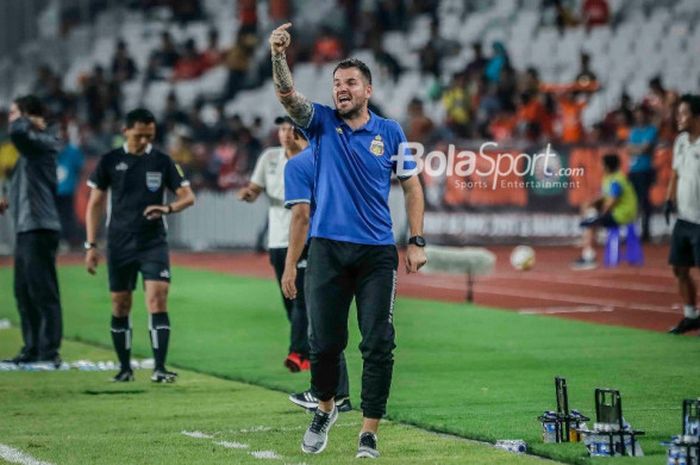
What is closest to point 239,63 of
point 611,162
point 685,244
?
point 611,162

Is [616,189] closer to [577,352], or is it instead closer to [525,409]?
[577,352]

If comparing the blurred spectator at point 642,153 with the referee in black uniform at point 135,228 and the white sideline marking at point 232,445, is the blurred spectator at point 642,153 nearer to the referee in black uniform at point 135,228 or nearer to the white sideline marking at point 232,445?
the referee in black uniform at point 135,228

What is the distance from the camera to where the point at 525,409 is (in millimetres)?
11320

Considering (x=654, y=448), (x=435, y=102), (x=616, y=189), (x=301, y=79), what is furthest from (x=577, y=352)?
(x=301, y=79)

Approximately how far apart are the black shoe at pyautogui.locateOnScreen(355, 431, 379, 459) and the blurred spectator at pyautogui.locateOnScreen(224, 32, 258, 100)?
2857 centimetres

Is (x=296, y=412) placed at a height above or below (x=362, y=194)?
below

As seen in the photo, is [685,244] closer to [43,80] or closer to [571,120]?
[571,120]

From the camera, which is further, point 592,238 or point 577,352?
point 592,238

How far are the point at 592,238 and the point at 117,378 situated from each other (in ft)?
45.8

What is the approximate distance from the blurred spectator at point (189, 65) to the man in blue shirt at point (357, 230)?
28.4m

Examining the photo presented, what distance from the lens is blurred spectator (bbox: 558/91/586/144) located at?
98.0 ft

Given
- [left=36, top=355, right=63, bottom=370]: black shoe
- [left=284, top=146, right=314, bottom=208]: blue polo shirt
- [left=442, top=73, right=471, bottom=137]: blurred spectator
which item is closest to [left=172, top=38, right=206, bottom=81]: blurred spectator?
[left=442, top=73, right=471, bottom=137]: blurred spectator

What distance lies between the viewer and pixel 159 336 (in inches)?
532

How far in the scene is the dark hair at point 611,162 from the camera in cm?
2583
